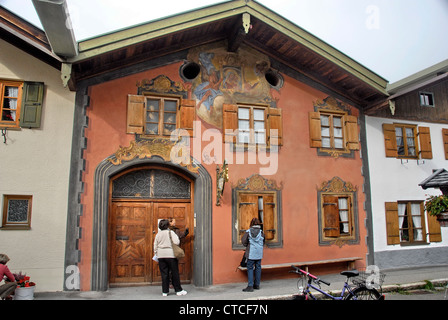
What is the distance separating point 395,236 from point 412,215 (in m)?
1.02

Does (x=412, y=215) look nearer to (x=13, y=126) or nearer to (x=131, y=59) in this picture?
(x=131, y=59)

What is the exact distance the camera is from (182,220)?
32.2ft

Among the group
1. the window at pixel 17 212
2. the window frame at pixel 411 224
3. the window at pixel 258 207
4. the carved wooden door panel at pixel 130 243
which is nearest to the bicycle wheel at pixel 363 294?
the window at pixel 258 207

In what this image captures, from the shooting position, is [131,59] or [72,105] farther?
[131,59]

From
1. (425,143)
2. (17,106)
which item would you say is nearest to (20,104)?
(17,106)

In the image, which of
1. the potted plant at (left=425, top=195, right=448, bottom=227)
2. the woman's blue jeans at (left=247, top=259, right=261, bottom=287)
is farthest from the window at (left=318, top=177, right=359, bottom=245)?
the potted plant at (left=425, top=195, right=448, bottom=227)

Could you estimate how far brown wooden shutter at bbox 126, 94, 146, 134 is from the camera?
941 centimetres

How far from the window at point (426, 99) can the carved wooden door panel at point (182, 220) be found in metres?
8.61

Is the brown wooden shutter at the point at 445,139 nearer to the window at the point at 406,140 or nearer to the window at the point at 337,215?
the window at the point at 406,140

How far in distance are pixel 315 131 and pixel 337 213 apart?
2360 mm

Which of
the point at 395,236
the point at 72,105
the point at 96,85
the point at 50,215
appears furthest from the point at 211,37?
the point at 395,236

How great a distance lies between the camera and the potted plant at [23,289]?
7398mm

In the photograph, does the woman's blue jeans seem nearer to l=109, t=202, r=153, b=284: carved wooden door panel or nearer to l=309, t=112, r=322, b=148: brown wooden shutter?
l=109, t=202, r=153, b=284: carved wooden door panel

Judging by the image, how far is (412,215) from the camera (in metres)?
12.1
